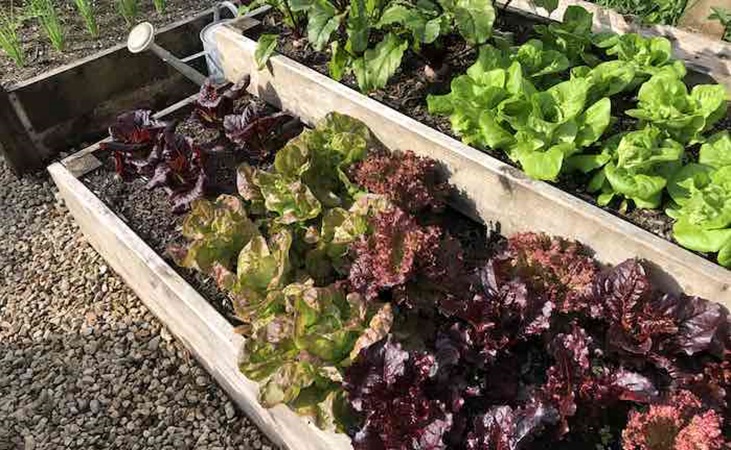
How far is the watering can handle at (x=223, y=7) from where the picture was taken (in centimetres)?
382

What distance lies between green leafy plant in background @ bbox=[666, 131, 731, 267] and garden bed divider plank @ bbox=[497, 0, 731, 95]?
25.6 inches

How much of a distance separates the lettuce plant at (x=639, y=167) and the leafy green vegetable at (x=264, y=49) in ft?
5.57

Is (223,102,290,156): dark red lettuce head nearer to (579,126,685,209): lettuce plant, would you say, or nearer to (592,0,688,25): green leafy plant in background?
(579,126,685,209): lettuce plant

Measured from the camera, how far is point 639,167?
2.28 meters

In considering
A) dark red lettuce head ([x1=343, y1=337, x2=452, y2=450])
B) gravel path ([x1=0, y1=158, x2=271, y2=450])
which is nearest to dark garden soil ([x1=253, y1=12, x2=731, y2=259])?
dark red lettuce head ([x1=343, y1=337, x2=452, y2=450])

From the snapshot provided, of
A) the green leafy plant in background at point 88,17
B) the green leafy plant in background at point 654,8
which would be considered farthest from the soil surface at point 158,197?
the green leafy plant in background at point 654,8

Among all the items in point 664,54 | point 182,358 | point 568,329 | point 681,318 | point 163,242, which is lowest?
point 182,358

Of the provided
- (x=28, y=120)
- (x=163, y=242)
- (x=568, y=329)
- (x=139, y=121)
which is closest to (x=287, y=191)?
(x=163, y=242)

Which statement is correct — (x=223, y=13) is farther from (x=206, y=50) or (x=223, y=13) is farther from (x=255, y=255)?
(x=255, y=255)

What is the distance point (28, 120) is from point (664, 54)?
3.42m

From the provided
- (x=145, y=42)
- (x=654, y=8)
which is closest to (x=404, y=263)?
(x=145, y=42)

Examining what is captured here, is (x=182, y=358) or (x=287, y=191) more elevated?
(x=287, y=191)

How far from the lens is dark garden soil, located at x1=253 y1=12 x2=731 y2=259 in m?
2.42

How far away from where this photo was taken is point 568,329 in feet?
7.25
